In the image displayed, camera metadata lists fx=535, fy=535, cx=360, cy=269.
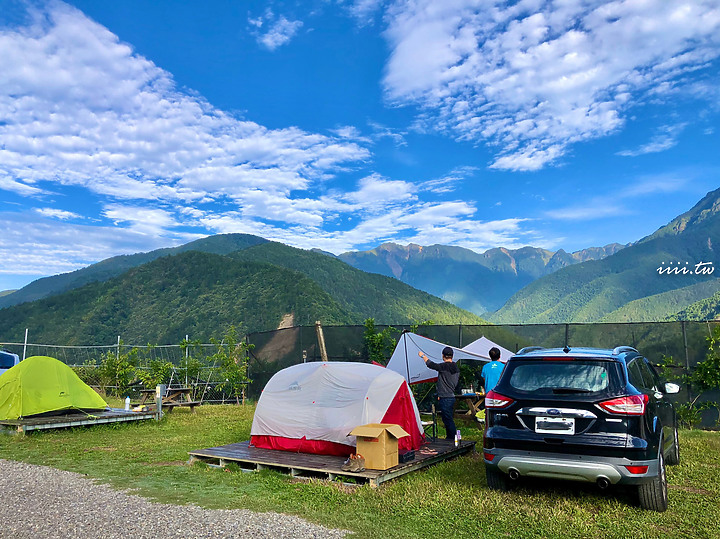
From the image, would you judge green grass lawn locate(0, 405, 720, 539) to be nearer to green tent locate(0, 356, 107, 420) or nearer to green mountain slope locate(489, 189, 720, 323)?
green tent locate(0, 356, 107, 420)

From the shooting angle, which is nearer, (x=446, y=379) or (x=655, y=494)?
(x=655, y=494)

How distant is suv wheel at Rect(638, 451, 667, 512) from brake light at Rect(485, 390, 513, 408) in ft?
4.90

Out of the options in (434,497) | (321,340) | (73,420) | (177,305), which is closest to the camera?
(434,497)

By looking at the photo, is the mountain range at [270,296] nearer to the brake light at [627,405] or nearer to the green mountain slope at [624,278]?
the green mountain slope at [624,278]

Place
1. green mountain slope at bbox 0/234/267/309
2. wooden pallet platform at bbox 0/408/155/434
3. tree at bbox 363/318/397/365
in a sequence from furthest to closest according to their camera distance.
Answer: green mountain slope at bbox 0/234/267/309 → tree at bbox 363/318/397/365 → wooden pallet platform at bbox 0/408/155/434

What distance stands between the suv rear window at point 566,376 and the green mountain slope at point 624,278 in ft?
347

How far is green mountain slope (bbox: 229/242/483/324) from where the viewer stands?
72887 millimetres

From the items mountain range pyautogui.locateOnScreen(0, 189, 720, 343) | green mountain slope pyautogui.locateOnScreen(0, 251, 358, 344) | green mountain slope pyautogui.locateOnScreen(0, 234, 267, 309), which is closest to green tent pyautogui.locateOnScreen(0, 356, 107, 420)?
mountain range pyautogui.locateOnScreen(0, 189, 720, 343)

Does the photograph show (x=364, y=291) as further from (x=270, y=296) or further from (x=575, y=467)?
(x=575, y=467)

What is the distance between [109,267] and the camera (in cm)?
12350

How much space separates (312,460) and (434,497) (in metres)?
2.29

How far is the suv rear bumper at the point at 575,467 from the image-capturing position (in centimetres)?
Answer: 509

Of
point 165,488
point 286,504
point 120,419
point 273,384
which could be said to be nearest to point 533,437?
point 286,504

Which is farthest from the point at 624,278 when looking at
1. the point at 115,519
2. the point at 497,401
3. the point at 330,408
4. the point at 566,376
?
the point at 115,519
